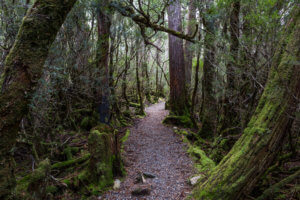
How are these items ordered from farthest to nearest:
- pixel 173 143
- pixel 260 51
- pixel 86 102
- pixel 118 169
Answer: pixel 86 102
pixel 173 143
pixel 118 169
pixel 260 51

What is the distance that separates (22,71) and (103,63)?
3.69 m

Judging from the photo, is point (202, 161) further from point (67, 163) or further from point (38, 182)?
point (38, 182)

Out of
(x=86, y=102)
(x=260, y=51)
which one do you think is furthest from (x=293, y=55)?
(x=86, y=102)

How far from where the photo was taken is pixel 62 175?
4.06m

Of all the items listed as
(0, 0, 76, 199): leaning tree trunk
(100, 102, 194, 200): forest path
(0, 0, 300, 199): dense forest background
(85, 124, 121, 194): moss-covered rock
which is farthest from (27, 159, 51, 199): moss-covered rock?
(100, 102, 194, 200): forest path

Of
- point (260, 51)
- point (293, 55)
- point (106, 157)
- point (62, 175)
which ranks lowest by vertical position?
point (62, 175)

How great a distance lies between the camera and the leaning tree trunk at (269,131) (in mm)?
2551

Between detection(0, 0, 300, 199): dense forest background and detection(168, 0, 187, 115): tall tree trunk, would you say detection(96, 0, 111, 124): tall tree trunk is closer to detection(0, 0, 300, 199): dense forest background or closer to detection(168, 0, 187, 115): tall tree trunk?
detection(0, 0, 300, 199): dense forest background

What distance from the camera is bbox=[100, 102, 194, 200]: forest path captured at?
11.7ft

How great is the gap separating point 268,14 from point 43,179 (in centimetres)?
485

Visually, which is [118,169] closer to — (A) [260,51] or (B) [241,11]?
(A) [260,51]

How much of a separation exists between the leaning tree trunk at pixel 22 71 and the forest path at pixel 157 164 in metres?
1.88

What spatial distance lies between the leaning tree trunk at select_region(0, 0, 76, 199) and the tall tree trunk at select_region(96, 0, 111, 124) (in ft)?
10.1

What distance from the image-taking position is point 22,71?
2398mm
